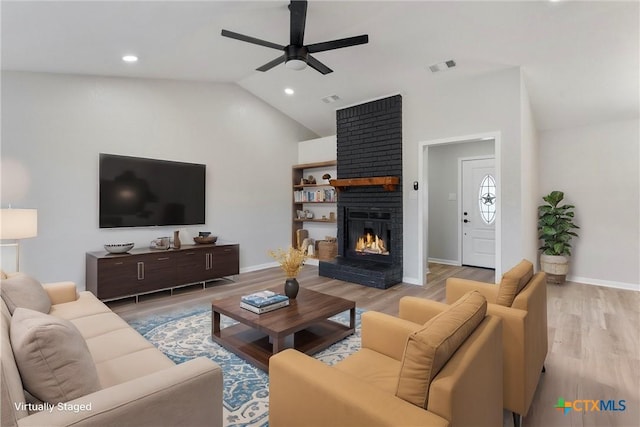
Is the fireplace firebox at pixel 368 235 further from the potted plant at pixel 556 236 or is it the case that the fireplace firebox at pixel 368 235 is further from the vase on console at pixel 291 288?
the vase on console at pixel 291 288

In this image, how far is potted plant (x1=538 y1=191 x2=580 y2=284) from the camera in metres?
4.83

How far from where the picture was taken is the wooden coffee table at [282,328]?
2.33 metres

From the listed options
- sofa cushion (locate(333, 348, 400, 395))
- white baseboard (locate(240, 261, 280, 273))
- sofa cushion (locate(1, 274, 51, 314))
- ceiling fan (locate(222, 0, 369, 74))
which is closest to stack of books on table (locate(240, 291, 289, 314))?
sofa cushion (locate(333, 348, 400, 395))

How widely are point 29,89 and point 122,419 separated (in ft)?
13.9

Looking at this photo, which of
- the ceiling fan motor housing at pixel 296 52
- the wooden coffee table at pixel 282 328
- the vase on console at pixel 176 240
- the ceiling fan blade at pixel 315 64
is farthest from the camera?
the vase on console at pixel 176 240

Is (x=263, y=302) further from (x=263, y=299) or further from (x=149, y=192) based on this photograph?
(x=149, y=192)

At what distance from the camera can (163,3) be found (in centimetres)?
270

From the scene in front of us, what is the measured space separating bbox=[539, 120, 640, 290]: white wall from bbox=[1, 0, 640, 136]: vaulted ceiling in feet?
1.13

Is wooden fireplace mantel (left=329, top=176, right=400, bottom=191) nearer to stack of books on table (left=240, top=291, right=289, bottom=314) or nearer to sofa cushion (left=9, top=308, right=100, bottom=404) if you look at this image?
stack of books on table (left=240, top=291, right=289, bottom=314)

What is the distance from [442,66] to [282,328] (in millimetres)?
3762

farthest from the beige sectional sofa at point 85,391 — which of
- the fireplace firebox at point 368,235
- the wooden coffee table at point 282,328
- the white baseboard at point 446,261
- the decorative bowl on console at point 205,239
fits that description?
the white baseboard at point 446,261

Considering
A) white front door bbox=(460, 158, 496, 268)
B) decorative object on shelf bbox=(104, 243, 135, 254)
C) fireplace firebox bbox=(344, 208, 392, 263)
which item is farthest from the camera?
white front door bbox=(460, 158, 496, 268)

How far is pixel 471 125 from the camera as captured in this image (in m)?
4.32

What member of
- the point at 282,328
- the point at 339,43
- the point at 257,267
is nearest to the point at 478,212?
the point at 257,267
